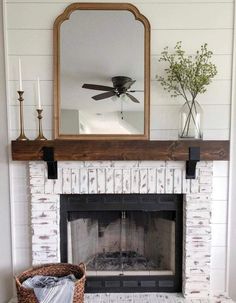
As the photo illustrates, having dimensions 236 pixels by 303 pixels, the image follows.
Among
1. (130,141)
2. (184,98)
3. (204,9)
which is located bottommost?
(130,141)

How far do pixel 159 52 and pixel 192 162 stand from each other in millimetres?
790

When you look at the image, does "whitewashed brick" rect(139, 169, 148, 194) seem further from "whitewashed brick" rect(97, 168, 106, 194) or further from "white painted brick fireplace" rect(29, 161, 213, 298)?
"whitewashed brick" rect(97, 168, 106, 194)

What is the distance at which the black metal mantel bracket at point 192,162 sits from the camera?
2.04 m

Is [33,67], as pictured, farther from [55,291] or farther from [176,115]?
[55,291]

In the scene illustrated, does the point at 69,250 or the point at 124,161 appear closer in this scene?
the point at 124,161

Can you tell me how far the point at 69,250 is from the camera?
231cm

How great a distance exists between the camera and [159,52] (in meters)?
2.18

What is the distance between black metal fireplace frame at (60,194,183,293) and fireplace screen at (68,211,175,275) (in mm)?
50

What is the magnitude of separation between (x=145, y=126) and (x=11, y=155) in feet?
3.11

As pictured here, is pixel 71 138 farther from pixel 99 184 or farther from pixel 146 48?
pixel 146 48

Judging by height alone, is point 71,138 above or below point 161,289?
above

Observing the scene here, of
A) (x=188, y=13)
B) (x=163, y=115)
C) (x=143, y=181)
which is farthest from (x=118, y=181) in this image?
(x=188, y=13)

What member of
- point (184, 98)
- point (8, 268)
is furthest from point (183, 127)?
point (8, 268)

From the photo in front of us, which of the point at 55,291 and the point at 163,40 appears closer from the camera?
the point at 55,291
